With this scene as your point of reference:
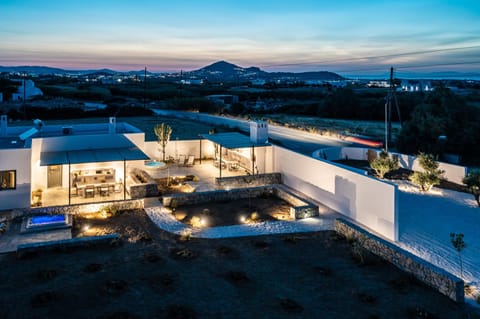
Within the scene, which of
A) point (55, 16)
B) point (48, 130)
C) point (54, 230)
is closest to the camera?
point (54, 230)

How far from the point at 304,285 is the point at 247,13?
26.7 metres

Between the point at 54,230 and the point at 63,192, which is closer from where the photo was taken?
the point at 54,230

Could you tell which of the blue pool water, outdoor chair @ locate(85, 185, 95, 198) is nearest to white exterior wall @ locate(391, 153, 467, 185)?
outdoor chair @ locate(85, 185, 95, 198)

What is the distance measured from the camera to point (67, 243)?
368 inches

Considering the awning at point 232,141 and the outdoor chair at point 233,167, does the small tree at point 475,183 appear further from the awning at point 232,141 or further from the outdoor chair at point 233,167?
the outdoor chair at point 233,167

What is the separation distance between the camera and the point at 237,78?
15712 centimetres

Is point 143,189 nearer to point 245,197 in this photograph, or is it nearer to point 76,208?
point 76,208

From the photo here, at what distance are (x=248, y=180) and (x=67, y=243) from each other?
7833 mm

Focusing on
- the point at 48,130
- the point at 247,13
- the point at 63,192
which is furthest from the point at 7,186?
the point at 247,13

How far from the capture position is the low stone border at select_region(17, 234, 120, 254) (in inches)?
354

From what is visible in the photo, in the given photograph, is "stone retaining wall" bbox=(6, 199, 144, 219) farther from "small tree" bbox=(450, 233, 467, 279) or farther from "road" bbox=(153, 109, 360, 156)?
"road" bbox=(153, 109, 360, 156)

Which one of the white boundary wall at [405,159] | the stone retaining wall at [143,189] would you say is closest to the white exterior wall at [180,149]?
the stone retaining wall at [143,189]

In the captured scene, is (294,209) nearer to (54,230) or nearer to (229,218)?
(229,218)

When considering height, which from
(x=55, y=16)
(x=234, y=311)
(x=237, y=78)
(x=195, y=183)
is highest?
(x=237, y=78)
